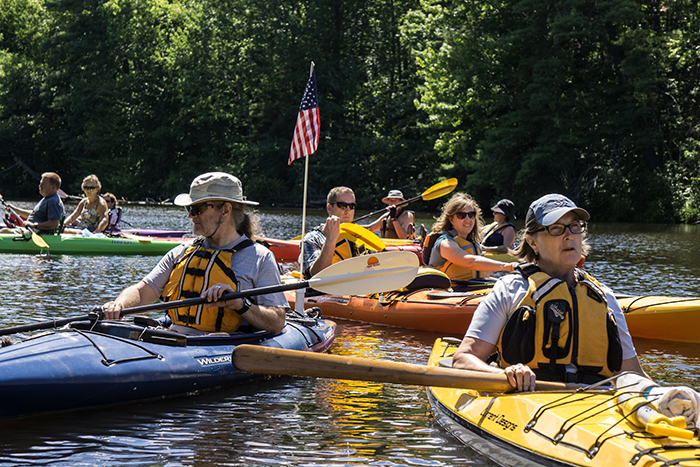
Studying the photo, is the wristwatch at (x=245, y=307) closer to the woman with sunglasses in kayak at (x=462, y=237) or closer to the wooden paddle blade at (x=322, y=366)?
the wooden paddle blade at (x=322, y=366)

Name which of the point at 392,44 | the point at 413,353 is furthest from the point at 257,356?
the point at 392,44

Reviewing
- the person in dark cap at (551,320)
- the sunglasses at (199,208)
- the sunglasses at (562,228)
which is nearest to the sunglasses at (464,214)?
the sunglasses at (199,208)

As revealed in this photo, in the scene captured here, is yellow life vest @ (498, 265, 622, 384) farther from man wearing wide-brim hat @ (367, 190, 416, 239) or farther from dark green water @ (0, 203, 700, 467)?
man wearing wide-brim hat @ (367, 190, 416, 239)

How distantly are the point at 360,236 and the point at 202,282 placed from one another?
9.33ft

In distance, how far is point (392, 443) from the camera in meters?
4.21

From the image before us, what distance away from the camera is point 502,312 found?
3449 mm

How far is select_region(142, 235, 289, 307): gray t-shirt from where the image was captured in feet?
15.3

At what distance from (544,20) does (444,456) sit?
2419 cm

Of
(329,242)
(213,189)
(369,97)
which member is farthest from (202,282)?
(369,97)

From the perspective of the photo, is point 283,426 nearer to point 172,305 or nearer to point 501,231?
point 172,305

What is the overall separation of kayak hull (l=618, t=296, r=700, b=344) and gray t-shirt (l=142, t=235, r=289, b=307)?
153 inches

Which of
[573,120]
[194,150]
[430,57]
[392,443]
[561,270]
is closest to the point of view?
[561,270]

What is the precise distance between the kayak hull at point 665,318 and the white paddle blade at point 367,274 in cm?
318

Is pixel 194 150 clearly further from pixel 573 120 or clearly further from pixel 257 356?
pixel 257 356
